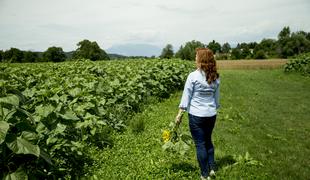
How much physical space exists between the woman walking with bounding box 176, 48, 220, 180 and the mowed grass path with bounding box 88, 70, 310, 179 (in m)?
0.92

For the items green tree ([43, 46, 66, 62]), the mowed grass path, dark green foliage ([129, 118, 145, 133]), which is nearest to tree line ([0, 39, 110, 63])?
green tree ([43, 46, 66, 62])

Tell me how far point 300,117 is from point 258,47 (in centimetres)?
11660

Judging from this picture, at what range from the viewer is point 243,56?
12150 cm

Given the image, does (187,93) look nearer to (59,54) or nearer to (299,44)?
(59,54)

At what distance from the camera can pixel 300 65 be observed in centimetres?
3266

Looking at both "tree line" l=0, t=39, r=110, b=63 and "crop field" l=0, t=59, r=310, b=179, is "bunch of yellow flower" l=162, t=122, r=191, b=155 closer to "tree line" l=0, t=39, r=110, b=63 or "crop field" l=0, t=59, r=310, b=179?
"crop field" l=0, t=59, r=310, b=179

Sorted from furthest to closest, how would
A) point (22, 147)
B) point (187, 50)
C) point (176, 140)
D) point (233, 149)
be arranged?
point (187, 50) → point (233, 149) → point (176, 140) → point (22, 147)

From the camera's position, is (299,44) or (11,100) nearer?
(11,100)

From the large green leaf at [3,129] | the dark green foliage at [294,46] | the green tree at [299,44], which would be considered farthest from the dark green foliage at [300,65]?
the green tree at [299,44]

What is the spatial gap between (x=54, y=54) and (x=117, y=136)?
62514mm

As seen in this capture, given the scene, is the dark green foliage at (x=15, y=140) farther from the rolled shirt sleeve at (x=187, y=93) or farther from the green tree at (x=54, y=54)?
the green tree at (x=54, y=54)

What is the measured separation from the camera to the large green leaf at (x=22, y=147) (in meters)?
4.33

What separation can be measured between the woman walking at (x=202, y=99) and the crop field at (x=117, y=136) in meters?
0.91

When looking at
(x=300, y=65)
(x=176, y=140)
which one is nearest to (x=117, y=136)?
(x=176, y=140)
